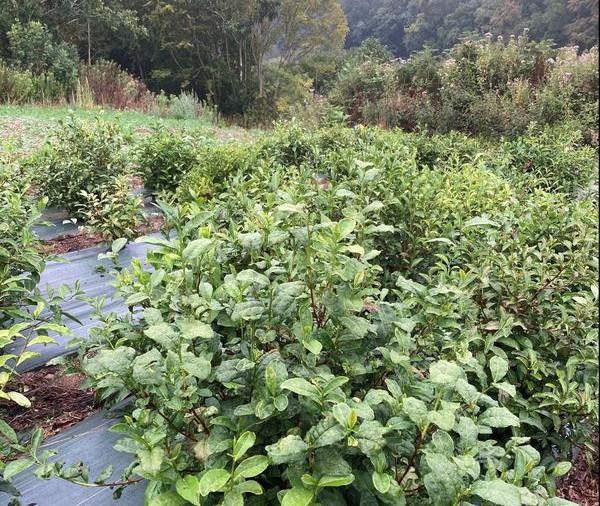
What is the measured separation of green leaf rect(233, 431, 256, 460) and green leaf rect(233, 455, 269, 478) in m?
0.02

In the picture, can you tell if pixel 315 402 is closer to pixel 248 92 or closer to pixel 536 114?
pixel 536 114

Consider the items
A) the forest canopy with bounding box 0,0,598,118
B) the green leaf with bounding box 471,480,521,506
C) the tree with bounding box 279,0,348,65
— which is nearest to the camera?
the green leaf with bounding box 471,480,521,506

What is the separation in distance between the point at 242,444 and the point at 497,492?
0.46m

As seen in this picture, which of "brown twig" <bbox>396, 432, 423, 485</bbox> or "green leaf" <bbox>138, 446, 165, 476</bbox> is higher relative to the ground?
"green leaf" <bbox>138, 446, 165, 476</bbox>

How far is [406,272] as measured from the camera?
2.17m

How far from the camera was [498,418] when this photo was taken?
100cm

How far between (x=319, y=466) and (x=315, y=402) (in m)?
0.12

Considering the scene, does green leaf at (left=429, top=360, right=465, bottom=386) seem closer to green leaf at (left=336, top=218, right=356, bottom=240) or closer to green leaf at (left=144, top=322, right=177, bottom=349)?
green leaf at (left=336, top=218, right=356, bottom=240)

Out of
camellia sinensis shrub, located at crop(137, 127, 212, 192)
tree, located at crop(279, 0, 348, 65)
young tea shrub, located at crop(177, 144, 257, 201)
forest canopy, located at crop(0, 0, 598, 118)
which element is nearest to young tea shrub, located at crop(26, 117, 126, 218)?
camellia sinensis shrub, located at crop(137, 127, 212, 192)

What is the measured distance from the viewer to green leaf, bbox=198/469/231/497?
82 cm

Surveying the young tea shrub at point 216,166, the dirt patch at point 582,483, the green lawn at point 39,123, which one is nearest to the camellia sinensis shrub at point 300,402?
the dirt patch at point 582,483

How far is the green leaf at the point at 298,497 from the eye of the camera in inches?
31.7

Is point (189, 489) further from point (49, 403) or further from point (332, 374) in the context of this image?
point (49, 403)

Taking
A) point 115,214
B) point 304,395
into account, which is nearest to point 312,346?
point 304,395
